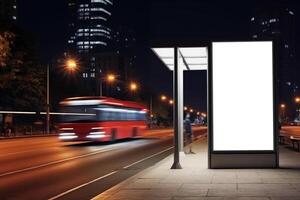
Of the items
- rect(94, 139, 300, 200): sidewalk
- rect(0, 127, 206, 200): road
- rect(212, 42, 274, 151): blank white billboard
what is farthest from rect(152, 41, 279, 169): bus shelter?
rect(0, 127, 206, 200): road

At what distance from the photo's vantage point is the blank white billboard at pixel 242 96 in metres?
17.1

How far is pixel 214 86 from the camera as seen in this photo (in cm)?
1717

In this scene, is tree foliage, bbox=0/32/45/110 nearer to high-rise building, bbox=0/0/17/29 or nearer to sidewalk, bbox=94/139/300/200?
high-rise building, bbox=0/0/17/29

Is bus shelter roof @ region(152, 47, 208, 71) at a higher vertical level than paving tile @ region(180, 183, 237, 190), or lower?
higher

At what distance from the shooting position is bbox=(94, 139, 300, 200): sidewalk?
37.2 feet

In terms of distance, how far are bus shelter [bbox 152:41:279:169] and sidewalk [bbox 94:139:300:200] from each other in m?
0.60

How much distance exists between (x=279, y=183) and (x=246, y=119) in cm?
411

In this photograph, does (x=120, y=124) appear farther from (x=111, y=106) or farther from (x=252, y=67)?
(x=252, y=67)

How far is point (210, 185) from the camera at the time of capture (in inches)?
516

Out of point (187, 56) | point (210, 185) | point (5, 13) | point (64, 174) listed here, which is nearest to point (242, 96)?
point (187, 56)

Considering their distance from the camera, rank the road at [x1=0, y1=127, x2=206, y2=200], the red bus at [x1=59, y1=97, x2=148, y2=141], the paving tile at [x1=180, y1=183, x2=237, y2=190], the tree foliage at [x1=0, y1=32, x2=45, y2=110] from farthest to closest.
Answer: the tree foliage at [x1=0, y1=32, x2=45, y2=110]
the red bus at [x1=59, y1=97, x2=148, y2=141]
the road at [x1=0, y1=127, x2=206, y2=200]
the paving tile at [x1=180, y1=183, x2=237, y2=190]

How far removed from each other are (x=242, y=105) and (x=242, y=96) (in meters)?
0.27

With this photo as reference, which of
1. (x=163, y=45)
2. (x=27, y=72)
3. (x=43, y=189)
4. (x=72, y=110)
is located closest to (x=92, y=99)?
(x=72, y=110)

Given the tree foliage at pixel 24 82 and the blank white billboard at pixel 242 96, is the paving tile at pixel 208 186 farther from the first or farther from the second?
the tree foliage at pixel 24 82
